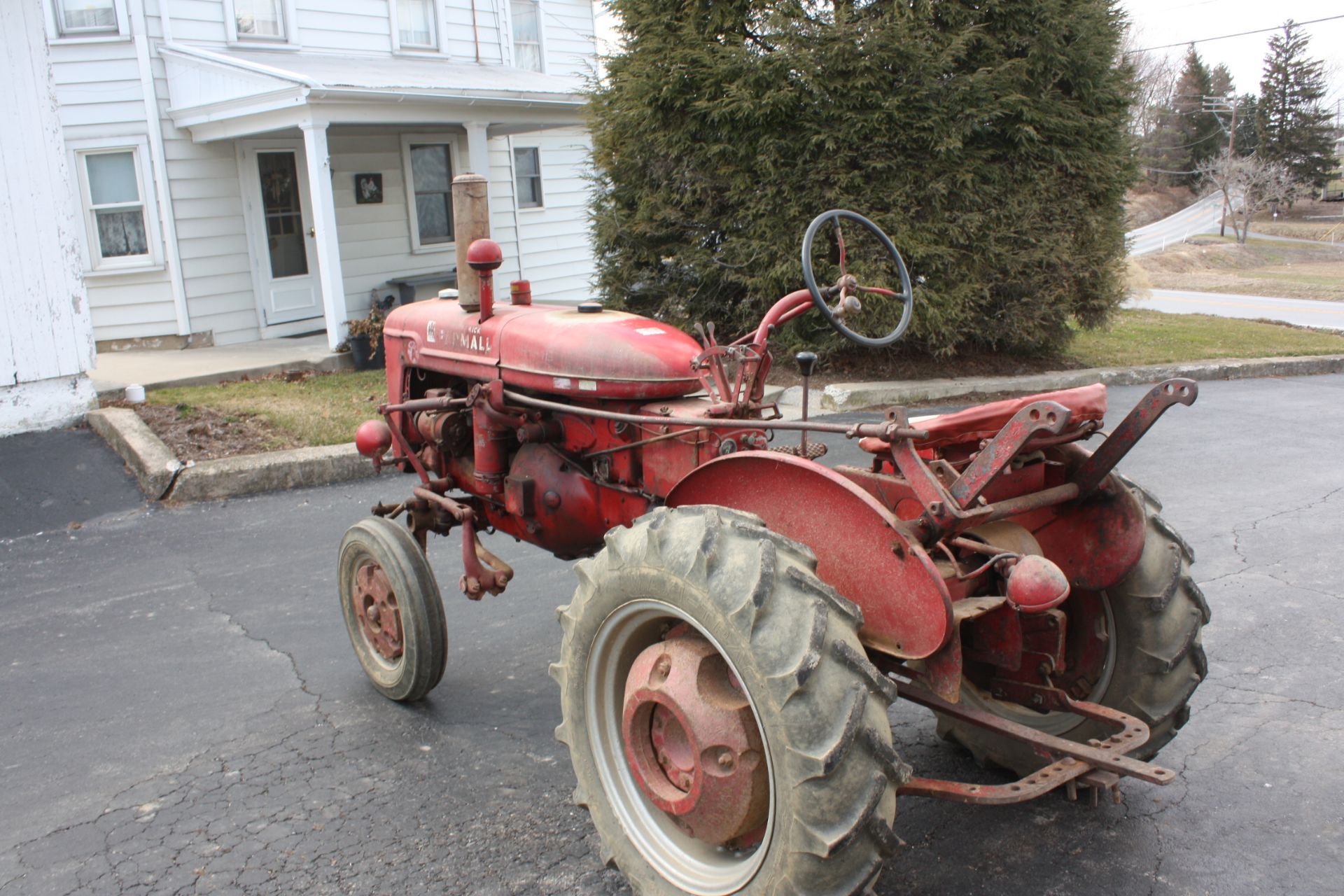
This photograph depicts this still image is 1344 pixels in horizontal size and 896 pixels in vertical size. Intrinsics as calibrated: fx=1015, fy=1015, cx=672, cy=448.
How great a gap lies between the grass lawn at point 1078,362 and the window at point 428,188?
3.98 meters

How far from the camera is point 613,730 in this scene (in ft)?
9.15

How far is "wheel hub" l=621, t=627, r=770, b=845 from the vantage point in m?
2.45

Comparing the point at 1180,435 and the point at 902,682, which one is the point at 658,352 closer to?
the point at 902,682

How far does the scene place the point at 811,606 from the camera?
7.40 feet

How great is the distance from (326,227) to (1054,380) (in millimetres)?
7900

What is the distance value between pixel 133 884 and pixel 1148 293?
2224cm

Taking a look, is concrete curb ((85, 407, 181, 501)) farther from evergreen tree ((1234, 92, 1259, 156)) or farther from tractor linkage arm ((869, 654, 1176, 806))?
evergreen tree ((1234, 92, 1259, 156))

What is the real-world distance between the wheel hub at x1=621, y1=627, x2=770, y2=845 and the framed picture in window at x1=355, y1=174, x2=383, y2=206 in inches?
486

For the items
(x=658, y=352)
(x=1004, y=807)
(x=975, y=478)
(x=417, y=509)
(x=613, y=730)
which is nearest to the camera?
(x=975, y=478)

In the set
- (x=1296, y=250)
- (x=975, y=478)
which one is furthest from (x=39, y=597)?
(x=1296, y=250)

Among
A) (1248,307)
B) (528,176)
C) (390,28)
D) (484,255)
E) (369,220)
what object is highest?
(390,28)

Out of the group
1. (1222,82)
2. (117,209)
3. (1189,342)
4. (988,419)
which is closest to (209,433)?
(117,209)

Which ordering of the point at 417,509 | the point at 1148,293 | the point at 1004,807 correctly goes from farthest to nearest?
the point at 1148,293, the point at 417,509, the point at 1004,807

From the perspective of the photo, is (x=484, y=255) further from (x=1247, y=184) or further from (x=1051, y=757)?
(x=1247, y=184)
